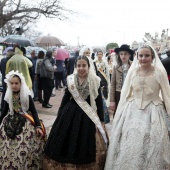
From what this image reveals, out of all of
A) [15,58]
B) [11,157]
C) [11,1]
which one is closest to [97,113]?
[11,157]

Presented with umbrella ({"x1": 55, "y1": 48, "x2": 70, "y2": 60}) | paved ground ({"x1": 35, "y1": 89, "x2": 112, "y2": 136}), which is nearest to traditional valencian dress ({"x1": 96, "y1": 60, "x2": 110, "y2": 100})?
paved ground ({"x1": 35, "y1": 89, "x2": 112, "y2": 136})

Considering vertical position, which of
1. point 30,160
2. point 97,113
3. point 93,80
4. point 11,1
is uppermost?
point 11,1

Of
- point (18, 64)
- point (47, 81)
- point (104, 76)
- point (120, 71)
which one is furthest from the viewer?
point (47, 81)

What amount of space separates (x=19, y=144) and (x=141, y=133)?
1448mm

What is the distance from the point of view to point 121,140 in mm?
3223

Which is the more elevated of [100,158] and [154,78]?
[154,78]

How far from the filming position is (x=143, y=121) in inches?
125

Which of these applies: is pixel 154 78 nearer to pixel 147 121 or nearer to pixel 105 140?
pixel 147 121

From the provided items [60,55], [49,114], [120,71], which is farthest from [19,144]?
[60,55]

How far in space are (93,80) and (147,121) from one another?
0.87 metres

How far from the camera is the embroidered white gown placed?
9.77ft

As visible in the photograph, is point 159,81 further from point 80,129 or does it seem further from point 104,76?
point 104,76

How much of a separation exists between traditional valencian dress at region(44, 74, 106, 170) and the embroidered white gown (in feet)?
0.60

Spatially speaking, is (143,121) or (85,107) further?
(85,107)
